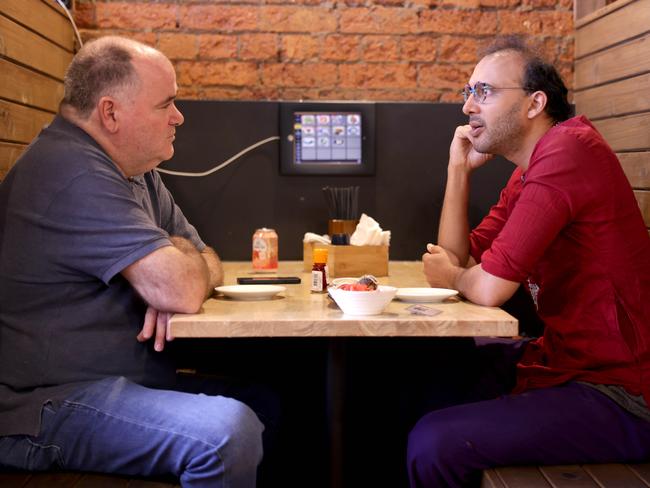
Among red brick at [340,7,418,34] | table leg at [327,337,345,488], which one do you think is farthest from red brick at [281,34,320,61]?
table leg at [327,337,345,488]

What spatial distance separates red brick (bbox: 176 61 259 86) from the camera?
10.9ft

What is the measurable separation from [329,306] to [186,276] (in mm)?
366

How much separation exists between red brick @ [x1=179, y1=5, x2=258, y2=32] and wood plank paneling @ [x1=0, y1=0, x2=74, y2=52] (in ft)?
1.54

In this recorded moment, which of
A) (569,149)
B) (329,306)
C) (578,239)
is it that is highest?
(569,149)

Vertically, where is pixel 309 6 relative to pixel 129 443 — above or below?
above

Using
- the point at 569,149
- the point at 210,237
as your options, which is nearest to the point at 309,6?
the point at 210,237

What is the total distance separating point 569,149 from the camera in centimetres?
194

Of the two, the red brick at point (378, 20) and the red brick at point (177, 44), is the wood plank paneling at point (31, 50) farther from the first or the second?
the red brick at point (378, 20)

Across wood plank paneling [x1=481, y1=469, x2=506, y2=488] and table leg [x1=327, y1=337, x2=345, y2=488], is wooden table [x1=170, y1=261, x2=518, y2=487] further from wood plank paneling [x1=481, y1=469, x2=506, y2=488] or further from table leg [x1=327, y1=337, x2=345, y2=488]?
wood plank paneling [x1=481, y1=469, x2=506, y2=488]

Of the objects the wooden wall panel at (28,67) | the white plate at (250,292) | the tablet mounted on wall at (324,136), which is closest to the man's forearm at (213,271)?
the white plate at (250,292)

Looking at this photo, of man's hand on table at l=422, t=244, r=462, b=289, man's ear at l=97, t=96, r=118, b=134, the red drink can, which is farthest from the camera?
the red drink can

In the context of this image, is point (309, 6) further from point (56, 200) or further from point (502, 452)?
point (502, 452)

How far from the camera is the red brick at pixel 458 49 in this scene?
11.0 ft

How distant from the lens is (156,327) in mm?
1868
